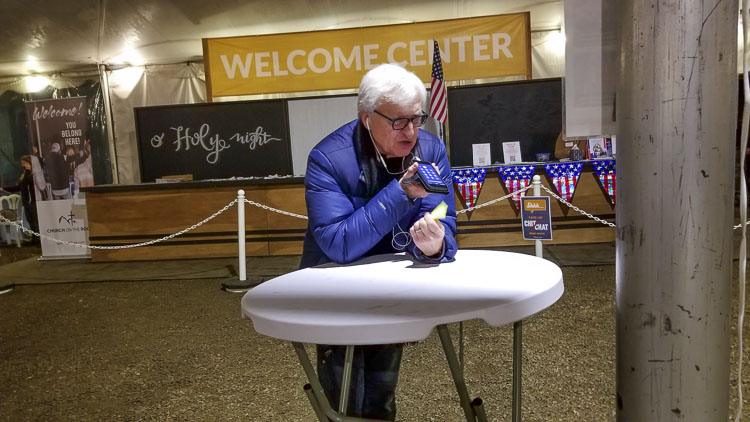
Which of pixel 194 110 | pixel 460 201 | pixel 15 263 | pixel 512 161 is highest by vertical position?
pixel 194 110

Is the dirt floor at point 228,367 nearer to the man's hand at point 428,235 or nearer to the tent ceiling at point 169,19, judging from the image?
the man's hand at point 428,235

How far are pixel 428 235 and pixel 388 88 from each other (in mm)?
452

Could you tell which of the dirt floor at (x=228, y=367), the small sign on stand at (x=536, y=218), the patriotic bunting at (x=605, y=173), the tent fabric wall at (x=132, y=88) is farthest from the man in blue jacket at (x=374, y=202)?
the tent fabric wall at (x=132, y=88)

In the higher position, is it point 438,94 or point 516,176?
point 438,94

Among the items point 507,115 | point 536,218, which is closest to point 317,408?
point 536,218

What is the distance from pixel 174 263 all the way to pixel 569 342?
4824 millimetres

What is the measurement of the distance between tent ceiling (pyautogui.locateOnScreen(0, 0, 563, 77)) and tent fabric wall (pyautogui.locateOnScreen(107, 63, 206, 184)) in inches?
21.4

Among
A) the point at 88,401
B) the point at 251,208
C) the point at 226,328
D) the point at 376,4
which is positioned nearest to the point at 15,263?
the point at 251,208

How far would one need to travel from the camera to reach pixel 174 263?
20.1ft

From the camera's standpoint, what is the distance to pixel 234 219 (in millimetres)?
6035

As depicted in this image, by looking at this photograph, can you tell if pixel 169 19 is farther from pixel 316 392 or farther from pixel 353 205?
pixel 316 392

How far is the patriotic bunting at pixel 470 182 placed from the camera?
562cm

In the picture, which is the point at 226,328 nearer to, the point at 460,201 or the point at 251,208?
the point at 251,208

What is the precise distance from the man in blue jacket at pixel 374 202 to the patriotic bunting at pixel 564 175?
4.27 m
